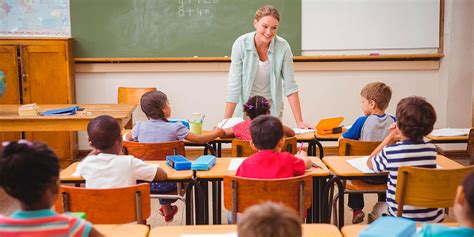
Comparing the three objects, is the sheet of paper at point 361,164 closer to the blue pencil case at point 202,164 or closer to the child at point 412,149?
the child at point 412,149

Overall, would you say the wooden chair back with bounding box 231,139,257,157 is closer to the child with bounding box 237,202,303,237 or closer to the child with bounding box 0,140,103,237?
the child with bounding box 0,140,103,237

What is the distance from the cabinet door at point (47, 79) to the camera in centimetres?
642

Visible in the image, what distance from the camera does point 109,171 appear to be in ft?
9.64

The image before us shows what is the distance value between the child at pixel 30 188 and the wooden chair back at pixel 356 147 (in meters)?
2.49

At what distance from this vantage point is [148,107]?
390 centimetres

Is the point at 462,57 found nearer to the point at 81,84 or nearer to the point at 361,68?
the point at 361,68

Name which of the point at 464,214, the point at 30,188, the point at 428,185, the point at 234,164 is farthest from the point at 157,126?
the point at 464,214

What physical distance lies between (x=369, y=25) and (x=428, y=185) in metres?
4.13

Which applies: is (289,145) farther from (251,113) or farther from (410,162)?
(410,162)

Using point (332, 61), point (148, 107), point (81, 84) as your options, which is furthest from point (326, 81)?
point (148, 107)

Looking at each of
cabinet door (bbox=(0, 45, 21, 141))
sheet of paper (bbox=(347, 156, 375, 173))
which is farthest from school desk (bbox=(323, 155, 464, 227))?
cabinet door (bbox=(0, 45, 21, 141))

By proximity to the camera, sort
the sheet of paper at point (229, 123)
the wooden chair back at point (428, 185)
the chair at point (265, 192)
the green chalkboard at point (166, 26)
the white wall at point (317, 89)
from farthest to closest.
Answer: the white wall at point (317, 89)
the green chalkboard at point (166, 26)
the sheet of paper at point (229, 123)
the wooden chair back at point (428, 185)
the chair at point (265, 192)

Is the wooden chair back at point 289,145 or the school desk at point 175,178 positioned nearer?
the school desk at point 175,178

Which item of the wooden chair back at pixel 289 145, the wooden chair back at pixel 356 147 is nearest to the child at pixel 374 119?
the wooden chair back at pixel 356 147
